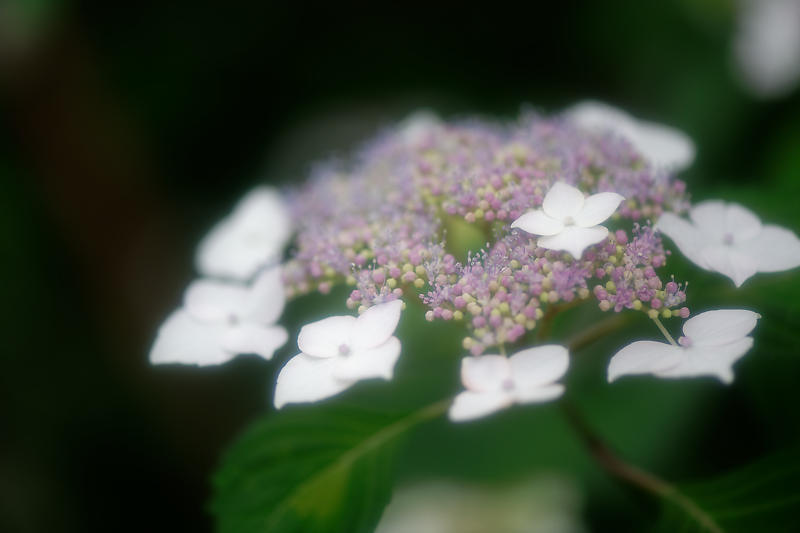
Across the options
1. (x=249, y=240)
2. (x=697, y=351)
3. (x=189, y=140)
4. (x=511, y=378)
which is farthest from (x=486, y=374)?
(x=189, y=140)

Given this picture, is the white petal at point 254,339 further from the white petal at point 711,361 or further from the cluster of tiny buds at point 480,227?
the white petal at point 711,361

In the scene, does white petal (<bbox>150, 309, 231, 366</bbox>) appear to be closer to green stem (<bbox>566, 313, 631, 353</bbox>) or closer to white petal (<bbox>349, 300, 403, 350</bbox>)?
white petal (<bbox>349, 300, 403, 350</bbox>)

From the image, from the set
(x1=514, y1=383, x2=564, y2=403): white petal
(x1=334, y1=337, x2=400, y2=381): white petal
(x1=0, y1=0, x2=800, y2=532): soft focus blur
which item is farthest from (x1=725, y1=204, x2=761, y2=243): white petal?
(x1=0, y1=0, x2=800, y2=532): soft focus blur

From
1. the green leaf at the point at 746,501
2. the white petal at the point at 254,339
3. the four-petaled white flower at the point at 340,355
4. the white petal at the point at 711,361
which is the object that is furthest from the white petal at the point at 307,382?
the green leaf at the point at 746,501

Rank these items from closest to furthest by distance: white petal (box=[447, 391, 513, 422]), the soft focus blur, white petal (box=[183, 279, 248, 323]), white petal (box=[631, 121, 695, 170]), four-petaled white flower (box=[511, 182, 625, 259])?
1. white petal (box=[447, 391, 513, 422])
2. four-petaled white flower (box=[511, 182, 625, 259])
3. white petal (box=[183, 279, 248, 323])
4. white petal (box=[631, 121, 695, 170])
5. the soft focus blur

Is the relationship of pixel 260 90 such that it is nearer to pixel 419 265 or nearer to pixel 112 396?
pixel 112 396

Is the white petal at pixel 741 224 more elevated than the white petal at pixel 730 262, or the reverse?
the white petal at pixel 741 224
